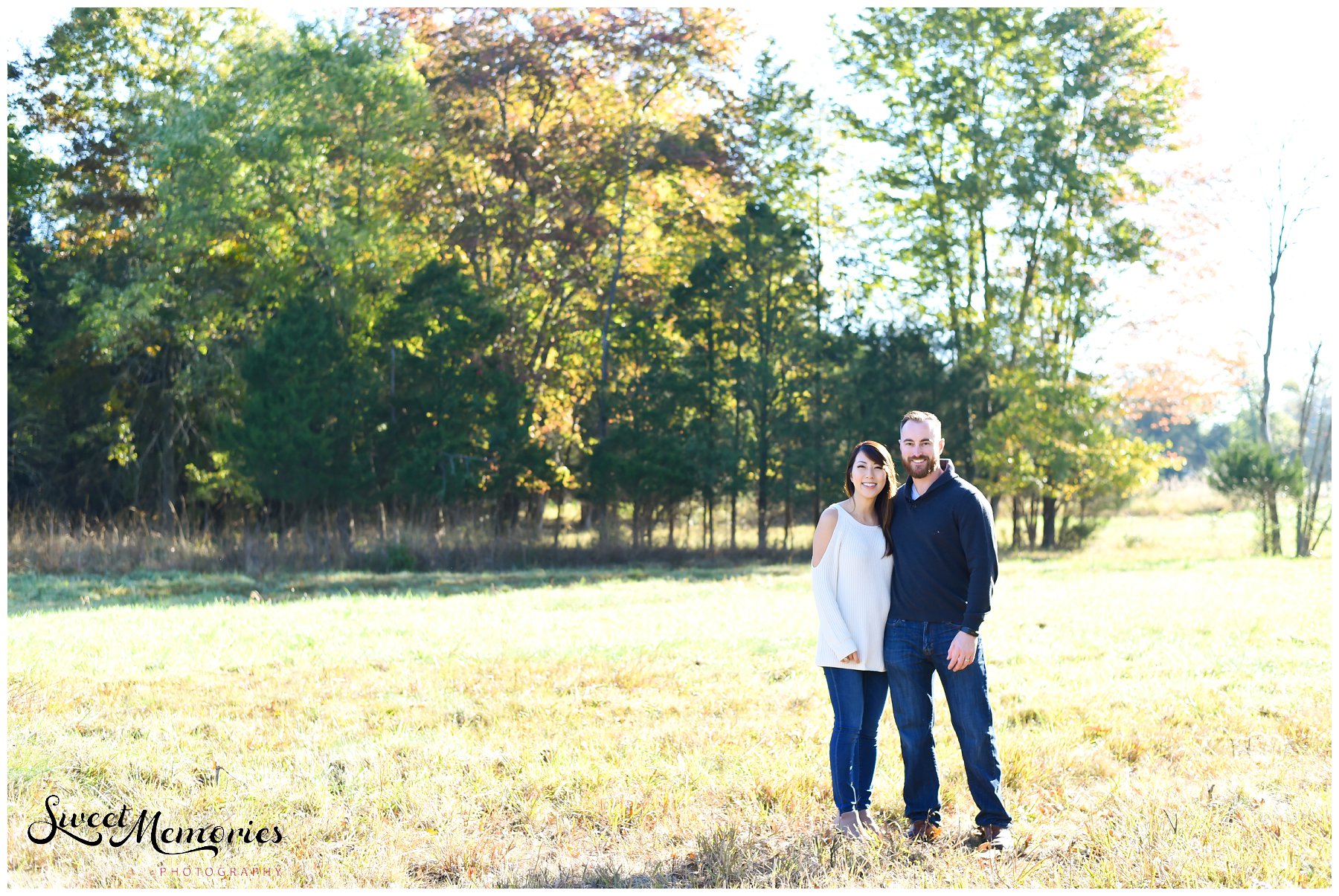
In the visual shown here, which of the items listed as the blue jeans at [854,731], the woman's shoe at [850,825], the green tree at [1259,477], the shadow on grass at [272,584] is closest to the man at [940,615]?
the blue jeans at [854,731]

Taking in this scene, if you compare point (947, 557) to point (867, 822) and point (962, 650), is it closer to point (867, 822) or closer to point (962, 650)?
point (962, 650)

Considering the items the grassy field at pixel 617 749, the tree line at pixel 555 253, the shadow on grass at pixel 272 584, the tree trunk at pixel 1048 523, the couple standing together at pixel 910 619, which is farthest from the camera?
the tree trunk at pixel 1048 523

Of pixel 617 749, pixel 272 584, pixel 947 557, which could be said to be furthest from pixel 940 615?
pixel 272 584

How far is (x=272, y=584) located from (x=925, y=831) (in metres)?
13.4

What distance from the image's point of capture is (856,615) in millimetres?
5148

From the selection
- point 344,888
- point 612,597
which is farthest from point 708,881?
point 612,597

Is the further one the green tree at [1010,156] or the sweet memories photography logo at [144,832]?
the green tree at [1010,156]

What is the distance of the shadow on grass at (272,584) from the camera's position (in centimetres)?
1425

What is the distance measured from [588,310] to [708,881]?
23.7 m

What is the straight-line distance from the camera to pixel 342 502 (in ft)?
73.0

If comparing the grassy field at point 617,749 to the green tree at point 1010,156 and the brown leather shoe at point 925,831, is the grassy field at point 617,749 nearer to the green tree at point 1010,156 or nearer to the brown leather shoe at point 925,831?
the brown leather shoe at point 925,831

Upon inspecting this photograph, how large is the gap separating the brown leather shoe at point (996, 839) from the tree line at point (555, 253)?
1813cm

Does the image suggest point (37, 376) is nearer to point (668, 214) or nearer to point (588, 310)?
point (588, 310)

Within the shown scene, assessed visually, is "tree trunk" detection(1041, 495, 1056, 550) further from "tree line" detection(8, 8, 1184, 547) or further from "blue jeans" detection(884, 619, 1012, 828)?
"blue jeans" detection(884, 619, 1012, 828)
